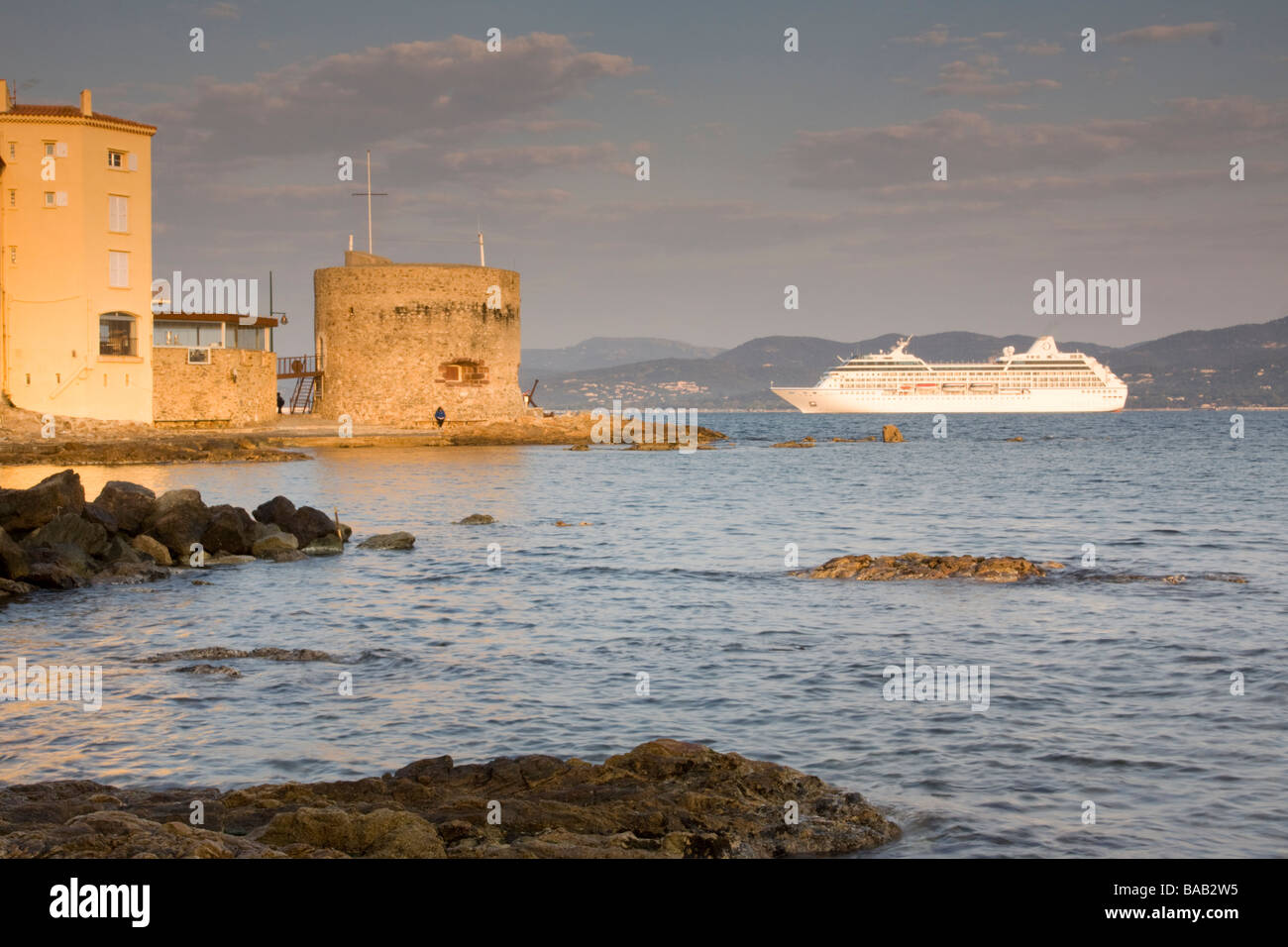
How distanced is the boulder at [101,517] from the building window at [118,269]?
23.7 meters

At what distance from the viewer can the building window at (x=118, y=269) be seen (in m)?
36.7

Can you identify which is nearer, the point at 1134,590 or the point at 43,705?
the point at 43,705

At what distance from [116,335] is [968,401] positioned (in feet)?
285

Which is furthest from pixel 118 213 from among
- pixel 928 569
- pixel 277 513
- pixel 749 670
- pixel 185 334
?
pixel 749 670

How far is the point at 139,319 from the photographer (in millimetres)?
37844

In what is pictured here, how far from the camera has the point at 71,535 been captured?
14.7 m

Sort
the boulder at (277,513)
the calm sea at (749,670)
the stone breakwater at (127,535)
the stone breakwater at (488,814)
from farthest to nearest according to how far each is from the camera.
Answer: the boulder at (277,513), the stone breakwater at (127,535), the calm sea at (749,670), the stone breakwater at (488,814)

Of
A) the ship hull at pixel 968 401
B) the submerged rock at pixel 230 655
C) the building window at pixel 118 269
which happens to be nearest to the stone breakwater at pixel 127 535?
the submerged rock at pixel 230 655

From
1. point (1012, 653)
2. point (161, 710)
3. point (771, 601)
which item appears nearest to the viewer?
point (161, 710)

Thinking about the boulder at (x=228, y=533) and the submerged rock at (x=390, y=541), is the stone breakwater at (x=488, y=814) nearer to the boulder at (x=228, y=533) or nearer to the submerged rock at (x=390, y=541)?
the boulder at (x=228, y=533)
